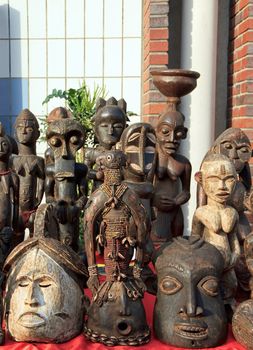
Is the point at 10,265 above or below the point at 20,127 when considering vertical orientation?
below

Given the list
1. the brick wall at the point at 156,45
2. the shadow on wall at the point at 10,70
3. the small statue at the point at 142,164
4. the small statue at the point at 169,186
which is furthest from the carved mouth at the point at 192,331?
the shadow on wall at the point at 10,70

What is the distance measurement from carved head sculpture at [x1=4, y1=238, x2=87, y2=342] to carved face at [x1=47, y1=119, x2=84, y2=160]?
0.51 metres

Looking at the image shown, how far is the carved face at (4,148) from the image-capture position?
5.53 ft

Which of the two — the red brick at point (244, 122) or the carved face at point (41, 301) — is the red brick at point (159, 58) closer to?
the red brick at point (244, 122)

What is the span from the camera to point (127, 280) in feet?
4.46

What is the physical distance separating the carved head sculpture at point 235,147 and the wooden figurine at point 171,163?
0.19 m

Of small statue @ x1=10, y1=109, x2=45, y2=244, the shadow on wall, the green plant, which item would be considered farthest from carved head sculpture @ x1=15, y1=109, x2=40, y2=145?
the shadow on wall

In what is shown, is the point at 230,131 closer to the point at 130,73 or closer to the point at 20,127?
the point at 20,127

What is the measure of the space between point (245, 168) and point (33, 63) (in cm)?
315

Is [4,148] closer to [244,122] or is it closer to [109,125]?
[109,125]

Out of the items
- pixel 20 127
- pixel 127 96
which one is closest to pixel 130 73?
pixel 127 96

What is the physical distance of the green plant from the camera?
13.7ft

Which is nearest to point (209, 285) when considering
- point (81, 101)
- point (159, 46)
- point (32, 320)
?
point (32, 320)

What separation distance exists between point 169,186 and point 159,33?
153cm
